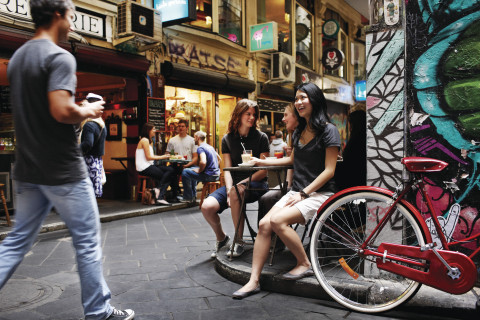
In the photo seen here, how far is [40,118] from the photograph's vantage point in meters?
2.47

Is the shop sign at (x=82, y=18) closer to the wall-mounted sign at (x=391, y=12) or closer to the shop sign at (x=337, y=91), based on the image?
the wall-mounted sign at (x=391, y=12)

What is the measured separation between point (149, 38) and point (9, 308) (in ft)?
24.7

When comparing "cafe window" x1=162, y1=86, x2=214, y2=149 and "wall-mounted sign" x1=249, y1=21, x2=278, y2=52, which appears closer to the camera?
"cafe window" x1=162, y1=86, x2=214, y2=149

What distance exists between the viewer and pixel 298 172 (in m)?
3.72

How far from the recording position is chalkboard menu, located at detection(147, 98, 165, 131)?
10373 mm

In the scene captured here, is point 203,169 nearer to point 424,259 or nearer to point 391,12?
point 391,12

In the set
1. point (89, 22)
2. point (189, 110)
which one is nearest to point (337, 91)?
point (189, 110)

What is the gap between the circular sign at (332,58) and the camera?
18656 millimetres

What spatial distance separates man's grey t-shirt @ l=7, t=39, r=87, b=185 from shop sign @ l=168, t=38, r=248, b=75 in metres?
9.08

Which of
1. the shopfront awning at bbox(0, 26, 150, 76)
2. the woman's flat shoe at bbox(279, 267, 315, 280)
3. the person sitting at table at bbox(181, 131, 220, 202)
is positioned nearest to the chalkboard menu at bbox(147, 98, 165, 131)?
the shopfront awning at bbox(0, 26, 150, 76)

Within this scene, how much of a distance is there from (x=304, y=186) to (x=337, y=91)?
18412 mm

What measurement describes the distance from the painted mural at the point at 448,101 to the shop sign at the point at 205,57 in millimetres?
8761

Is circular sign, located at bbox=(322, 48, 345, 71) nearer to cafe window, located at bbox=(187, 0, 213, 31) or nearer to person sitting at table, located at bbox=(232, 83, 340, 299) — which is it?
cafe window, located at bbox=(187, 0, 213, 31)

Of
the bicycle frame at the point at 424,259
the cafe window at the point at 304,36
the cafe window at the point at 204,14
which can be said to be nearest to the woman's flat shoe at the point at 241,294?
the bicycle frame at the point at 424,259
